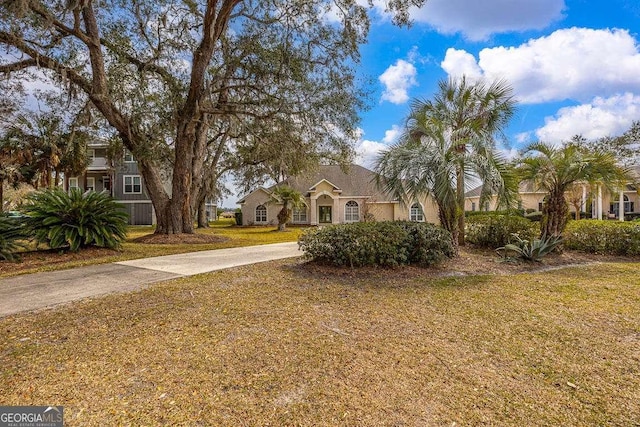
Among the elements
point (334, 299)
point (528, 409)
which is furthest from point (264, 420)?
point (334, 299)

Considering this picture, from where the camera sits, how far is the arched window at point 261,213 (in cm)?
3262

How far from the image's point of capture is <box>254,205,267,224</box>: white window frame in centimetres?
3262

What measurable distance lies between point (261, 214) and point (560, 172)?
26298 mm

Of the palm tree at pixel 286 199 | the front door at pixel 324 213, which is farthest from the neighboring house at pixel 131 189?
the front door at pixel 324 213

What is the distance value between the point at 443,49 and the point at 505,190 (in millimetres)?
6280

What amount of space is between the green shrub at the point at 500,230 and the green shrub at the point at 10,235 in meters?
12.9

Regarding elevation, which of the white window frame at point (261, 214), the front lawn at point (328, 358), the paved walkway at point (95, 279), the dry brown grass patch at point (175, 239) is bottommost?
the front lawn at point (328, 358)

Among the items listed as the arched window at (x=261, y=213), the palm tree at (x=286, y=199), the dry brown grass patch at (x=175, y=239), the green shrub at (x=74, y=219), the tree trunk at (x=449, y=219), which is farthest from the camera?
the arched window at (x=261, y=213)

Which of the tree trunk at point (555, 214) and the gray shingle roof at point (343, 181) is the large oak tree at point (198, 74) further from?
the gray shingle roof at point (343, 181)

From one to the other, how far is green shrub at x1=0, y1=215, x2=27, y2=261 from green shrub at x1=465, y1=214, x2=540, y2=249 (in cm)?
1286

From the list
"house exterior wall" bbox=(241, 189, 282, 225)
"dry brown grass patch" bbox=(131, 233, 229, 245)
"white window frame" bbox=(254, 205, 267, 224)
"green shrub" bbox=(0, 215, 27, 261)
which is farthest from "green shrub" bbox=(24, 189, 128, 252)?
"white window frame" bbox=(254, 205, 267, 224)

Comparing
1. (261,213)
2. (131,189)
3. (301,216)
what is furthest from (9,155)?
(301,216)

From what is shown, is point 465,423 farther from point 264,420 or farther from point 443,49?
point 443,49

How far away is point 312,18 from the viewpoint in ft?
41.2
